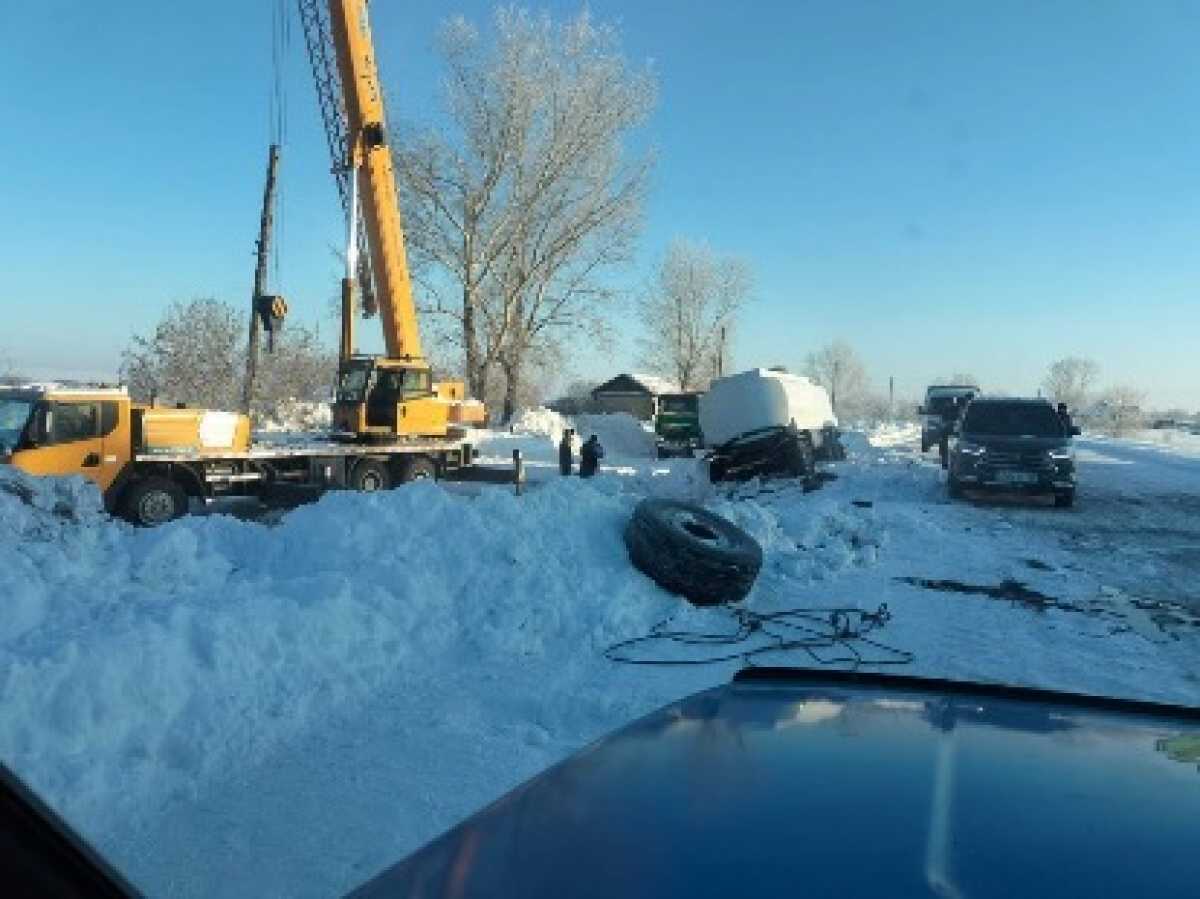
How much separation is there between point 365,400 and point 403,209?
23228mm

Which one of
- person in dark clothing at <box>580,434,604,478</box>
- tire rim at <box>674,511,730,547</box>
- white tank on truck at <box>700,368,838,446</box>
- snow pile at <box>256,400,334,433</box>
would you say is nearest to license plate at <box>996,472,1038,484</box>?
white tank on truck at <box>700,368,838,446</box>

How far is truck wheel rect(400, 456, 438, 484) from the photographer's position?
822 inches

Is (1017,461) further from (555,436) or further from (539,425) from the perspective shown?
(539,425)

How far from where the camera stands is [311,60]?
20.5 metres

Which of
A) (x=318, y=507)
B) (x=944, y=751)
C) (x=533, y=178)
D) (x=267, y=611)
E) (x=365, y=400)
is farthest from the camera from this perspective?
A: (x=533, y=178)

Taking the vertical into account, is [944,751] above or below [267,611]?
above

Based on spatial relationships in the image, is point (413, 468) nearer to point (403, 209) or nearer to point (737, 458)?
point (737, 458)

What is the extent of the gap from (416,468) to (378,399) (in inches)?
71.5

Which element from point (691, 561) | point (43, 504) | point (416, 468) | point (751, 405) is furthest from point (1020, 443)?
point (43, 504)

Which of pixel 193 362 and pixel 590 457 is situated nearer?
pixel 590 457

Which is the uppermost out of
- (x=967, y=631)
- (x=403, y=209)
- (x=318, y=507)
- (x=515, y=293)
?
(x=403, y=209)

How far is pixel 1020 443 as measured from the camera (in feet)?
55.5

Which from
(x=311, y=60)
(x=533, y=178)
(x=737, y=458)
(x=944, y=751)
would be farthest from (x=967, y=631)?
(x=533, y=178)

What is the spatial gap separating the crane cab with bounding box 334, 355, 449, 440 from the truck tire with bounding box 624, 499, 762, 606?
12873mm
